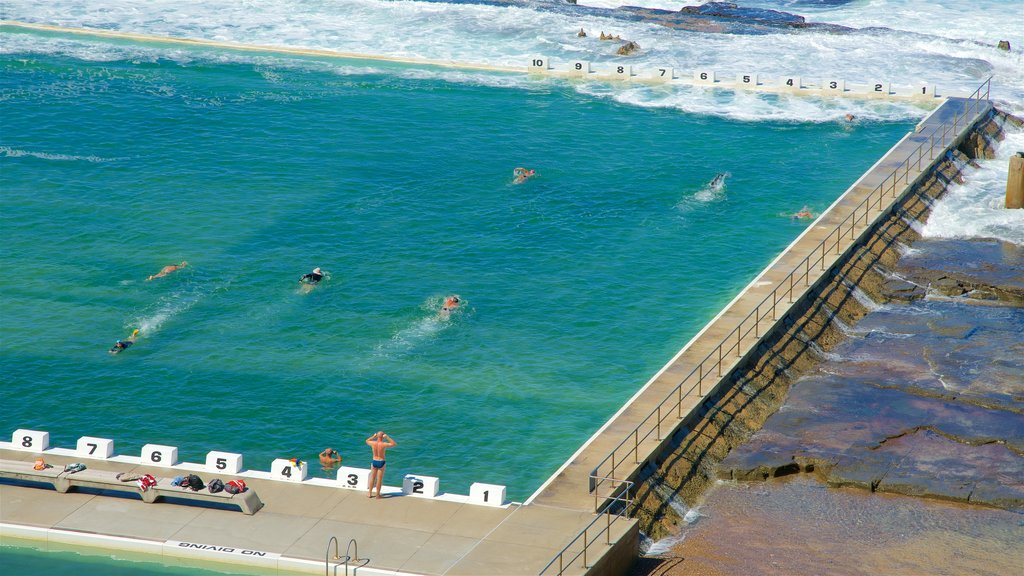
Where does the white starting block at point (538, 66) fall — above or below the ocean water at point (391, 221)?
above

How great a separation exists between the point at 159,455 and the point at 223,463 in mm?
1690

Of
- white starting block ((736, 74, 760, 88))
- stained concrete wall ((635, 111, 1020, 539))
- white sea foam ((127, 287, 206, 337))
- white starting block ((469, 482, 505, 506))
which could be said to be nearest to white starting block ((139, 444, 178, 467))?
white starting block ((469, 482, 505, 506))

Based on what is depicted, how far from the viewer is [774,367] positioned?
3875 cm

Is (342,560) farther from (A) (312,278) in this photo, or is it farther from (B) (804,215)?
(B) (804,215)

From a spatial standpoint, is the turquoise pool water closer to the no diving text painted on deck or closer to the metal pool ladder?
the metal pool ladder

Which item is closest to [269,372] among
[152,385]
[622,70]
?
[152,385]

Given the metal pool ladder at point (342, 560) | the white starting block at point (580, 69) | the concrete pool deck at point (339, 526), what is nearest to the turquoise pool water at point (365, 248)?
the white starting block at point (580, 69)

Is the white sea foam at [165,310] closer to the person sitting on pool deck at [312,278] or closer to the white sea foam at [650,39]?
the person sitting on pool deck at [312,278]

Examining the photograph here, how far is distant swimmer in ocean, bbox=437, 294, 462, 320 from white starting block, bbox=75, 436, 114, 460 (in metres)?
15.0

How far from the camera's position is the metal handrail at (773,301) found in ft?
107

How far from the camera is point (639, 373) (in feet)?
132

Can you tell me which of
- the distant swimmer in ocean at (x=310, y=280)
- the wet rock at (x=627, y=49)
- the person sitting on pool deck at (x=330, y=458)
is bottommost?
the person sitting on pool deck at (x=330, y=458)

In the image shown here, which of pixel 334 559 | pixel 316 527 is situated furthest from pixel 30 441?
pixel 334 559

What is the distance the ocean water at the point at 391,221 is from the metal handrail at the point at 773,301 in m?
2.82
